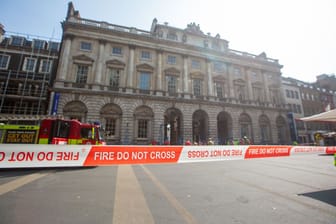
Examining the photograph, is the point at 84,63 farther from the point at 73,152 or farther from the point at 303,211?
the point at 303,211

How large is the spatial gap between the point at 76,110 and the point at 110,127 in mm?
4231

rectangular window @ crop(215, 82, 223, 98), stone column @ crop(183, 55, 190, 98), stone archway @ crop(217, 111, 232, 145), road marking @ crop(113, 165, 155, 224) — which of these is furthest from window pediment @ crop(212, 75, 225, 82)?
road marking @ crop(113, 165, 155, 224)

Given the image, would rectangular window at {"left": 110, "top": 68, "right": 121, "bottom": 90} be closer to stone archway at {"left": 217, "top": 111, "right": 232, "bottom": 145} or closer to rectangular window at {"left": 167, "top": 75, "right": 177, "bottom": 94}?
rectangular window at {"left": 167, "top": 75, "right": 177, "bottom": 94}

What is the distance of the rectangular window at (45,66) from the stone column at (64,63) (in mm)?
8928

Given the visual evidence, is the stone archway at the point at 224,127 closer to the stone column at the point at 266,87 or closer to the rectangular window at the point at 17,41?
the stone column at the point at 266,87

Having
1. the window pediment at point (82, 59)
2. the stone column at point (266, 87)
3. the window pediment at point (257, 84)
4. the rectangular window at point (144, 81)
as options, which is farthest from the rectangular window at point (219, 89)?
the window pediment at point (82, 59)

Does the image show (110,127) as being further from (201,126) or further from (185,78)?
(201,126)

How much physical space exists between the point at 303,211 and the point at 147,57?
2225cm

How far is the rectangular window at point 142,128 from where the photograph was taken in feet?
61.9

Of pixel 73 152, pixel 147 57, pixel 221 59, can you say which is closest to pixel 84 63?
pixel 147 57

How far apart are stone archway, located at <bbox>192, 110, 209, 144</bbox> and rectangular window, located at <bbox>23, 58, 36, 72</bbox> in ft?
89.1

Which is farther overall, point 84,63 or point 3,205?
point 84,63

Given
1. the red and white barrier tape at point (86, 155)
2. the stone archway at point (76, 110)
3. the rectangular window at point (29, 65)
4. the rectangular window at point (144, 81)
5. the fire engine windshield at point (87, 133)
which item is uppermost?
the rectangular window at point (29, 65)

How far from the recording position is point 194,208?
10.2 feet
